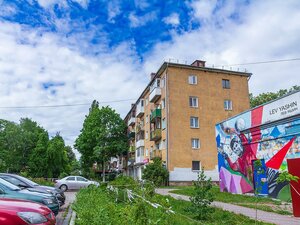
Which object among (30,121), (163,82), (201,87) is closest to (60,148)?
(30,121)

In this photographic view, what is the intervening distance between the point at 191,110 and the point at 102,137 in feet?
68.7

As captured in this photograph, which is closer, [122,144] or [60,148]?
[60,148]

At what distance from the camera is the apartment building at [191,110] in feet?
110

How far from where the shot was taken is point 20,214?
17.1ft

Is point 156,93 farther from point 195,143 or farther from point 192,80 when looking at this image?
point 195,143

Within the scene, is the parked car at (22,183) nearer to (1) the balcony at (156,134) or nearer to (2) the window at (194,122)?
(2) the window at (194,122)

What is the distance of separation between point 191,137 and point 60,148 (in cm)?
2429

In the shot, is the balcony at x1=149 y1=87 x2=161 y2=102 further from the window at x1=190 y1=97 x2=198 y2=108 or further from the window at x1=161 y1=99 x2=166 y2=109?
the window at x1=190 y1=97 x2=198 y2=108

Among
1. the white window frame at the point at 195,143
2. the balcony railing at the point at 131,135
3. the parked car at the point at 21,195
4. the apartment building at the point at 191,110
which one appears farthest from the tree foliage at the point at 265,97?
the parked car at the point at 21,195

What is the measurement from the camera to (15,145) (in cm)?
5272

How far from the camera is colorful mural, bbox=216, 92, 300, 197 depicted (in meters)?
15.4

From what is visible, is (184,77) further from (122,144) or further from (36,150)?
(36,150)

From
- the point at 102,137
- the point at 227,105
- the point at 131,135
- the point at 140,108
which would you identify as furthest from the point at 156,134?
the point at 131,135

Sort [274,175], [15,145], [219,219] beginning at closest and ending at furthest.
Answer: [219,219], [274,175], [15,145]
